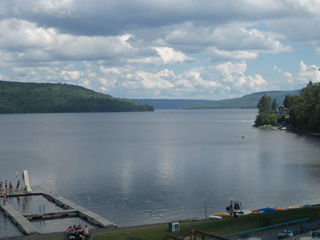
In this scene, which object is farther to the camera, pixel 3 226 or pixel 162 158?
pixel 162 158

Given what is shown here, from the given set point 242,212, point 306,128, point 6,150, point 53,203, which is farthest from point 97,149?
point 306,128

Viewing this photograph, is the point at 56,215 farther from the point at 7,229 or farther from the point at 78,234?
the point at 78,234

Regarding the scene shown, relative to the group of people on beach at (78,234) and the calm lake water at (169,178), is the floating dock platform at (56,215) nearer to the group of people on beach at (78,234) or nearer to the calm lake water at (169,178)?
the calm lake water at (169,178)

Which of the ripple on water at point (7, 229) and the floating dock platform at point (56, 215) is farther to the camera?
the floating dock platform at point (56, 215)

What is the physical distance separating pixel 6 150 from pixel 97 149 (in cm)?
2577

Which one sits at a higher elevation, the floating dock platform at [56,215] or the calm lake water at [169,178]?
the floating dock platform at [56,215]

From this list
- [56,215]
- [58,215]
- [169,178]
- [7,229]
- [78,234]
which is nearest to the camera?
[78,234]

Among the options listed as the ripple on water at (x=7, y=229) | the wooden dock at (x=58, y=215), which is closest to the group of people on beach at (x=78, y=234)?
the wooden dock at (x=58, y=215)

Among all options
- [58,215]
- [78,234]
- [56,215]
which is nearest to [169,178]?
[58,215]

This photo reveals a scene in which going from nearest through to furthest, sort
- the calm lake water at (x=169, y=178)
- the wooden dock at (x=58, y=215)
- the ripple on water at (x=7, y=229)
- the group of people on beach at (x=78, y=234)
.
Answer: the group of people on beach at (x=78, y=234) < the ripple on water at (x=7, y=229) < the wooden dock at (x=58, y=215) < the calm lake water at (x=169, y=178)

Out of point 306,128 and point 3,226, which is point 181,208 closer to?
point 3,226

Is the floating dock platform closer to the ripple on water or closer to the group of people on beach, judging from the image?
the ripple on water

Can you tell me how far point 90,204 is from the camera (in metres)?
50.2

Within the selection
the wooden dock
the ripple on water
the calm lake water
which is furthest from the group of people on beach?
the calm lake water
